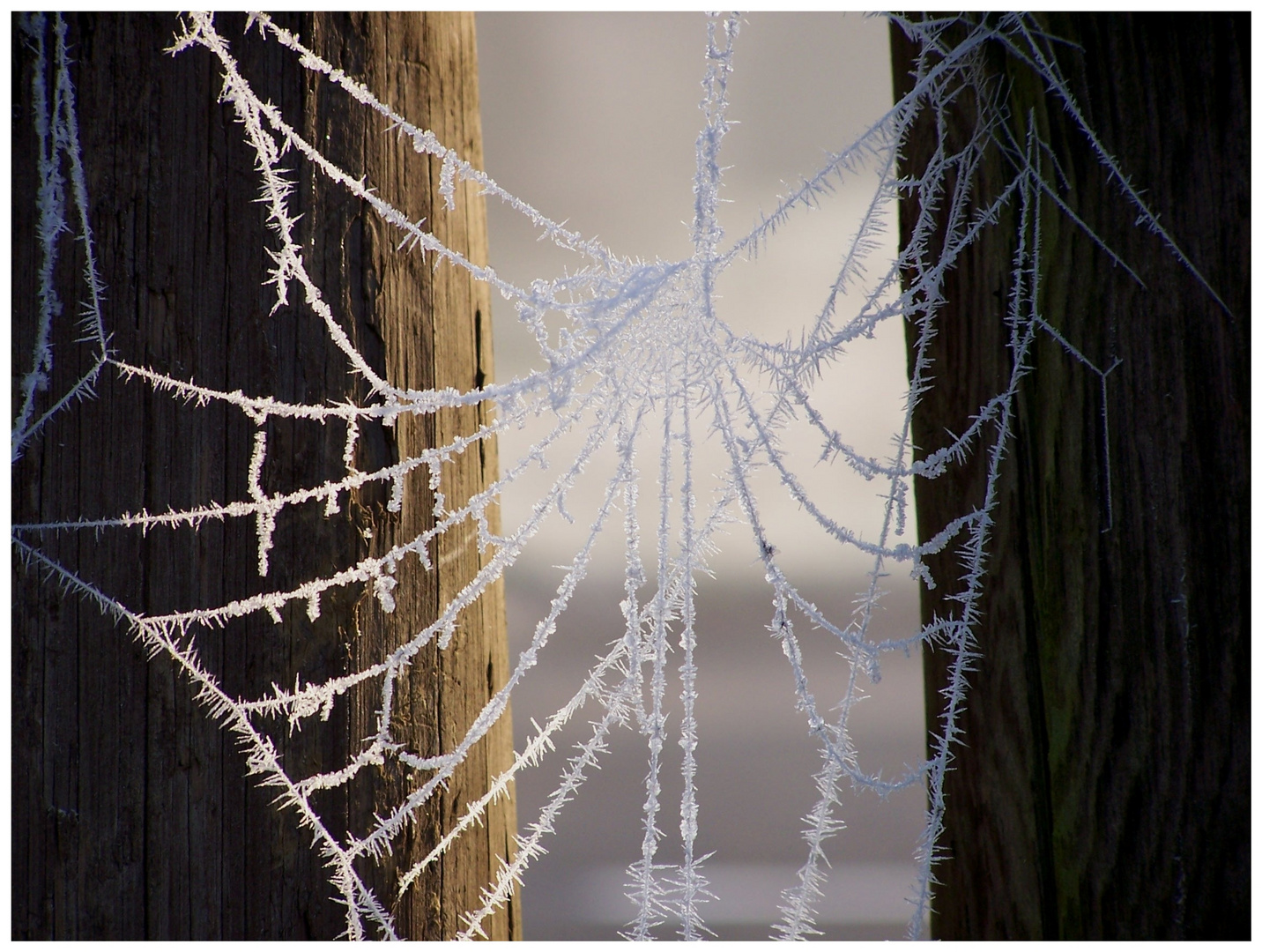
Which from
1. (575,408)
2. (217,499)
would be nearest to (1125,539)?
(575,408)

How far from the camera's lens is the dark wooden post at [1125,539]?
33.7 inches

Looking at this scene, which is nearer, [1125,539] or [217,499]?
[1125,539]

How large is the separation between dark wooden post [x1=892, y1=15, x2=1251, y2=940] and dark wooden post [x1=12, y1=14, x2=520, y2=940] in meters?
0.74

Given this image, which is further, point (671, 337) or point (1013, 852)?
point (671, 337)

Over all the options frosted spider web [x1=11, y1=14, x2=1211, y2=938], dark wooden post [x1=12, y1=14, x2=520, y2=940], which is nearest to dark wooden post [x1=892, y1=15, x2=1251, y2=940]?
frosted spider web [x1=11, y1=14, x2=1211, y2=938]

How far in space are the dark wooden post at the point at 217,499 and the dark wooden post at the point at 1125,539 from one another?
74cm

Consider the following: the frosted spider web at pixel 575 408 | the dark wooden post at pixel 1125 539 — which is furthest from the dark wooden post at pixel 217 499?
the dark wooden post at pixel 1125 539

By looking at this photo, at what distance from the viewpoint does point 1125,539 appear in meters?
0.88

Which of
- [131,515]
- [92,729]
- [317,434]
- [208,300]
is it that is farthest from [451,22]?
[92,729]

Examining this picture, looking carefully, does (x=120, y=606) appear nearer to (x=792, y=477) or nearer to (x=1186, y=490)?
(x=792, y=477)

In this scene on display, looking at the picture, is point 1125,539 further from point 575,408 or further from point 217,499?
point 217,499

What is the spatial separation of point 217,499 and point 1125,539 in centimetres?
120

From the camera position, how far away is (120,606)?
1031mm

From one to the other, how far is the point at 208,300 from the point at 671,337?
753mm
